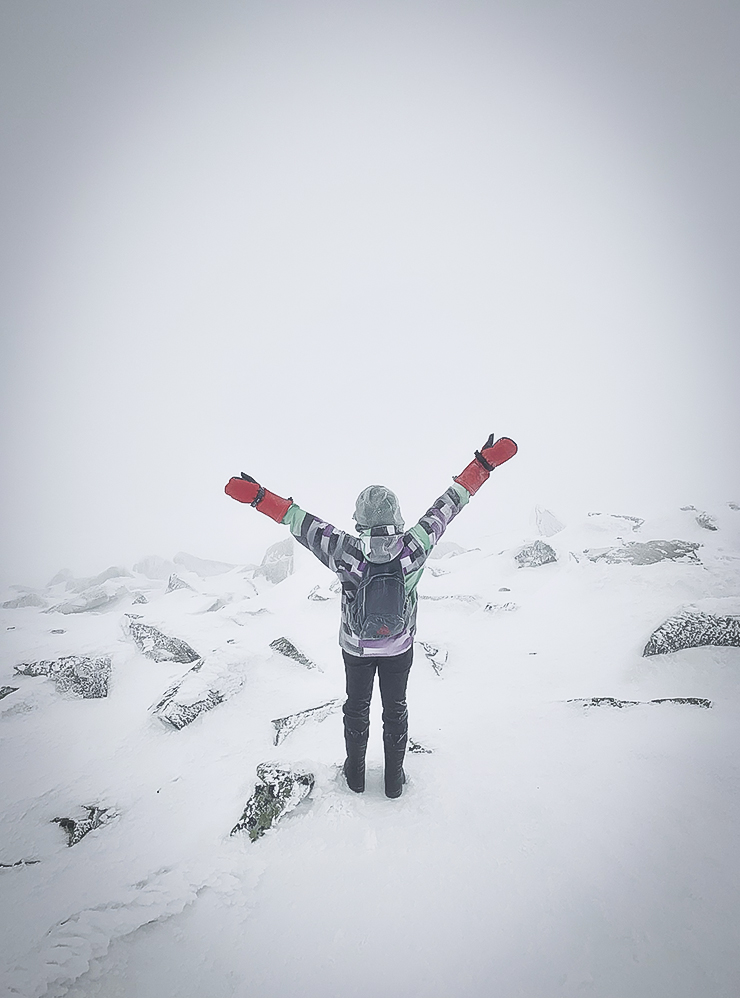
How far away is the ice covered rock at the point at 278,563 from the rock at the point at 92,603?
717 centimetres

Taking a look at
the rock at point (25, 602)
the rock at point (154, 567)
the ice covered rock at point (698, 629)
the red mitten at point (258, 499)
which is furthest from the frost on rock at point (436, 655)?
the rock at point (154, 567)

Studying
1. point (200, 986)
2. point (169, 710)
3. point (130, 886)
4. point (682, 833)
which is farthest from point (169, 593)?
point (682, 833)

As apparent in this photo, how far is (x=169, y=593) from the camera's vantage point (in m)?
18.7

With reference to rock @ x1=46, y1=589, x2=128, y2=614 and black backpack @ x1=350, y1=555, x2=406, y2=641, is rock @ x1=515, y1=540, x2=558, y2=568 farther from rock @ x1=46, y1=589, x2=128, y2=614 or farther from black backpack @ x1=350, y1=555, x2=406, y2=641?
rock @ x1=46, y1=589, x2=128, y2=614

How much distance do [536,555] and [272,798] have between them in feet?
44.4

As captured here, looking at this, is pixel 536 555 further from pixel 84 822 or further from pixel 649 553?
→ pixel 84 822

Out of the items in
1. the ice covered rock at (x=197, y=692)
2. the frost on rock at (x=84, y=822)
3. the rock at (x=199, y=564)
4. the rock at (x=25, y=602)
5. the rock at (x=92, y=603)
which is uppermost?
the frost on rock at (x=84, y=822)

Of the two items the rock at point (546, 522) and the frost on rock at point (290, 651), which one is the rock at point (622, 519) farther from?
the frost on rock at point (290, 651)

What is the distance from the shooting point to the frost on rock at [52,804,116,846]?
4.06m

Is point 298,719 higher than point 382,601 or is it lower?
lower

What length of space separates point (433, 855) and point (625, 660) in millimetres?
6761

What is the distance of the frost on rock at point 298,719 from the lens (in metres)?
5.91

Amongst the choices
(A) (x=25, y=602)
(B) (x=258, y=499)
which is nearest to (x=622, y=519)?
(B) (x=258, y=499)

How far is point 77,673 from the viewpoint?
313 inches
